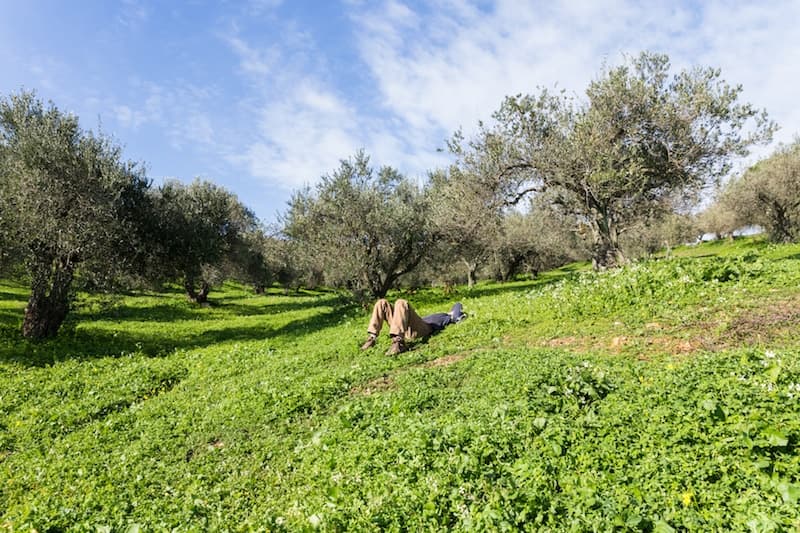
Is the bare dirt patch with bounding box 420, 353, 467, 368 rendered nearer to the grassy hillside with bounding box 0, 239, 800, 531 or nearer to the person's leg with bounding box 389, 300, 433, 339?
the grassy hillside with bounding box 0, 239, 800, 531

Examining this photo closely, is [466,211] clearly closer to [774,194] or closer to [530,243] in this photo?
[530,243]

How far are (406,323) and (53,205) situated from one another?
1568cm

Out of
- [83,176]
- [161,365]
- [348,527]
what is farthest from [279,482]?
[83,176]

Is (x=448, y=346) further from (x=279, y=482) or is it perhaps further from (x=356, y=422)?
(x=279, y=482)

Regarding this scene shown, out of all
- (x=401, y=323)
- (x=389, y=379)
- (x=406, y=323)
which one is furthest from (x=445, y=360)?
(x=406, y=323)

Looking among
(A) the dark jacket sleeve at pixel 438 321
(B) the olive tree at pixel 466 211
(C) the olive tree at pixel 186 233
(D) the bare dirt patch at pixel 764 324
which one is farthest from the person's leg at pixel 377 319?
(C) the olive tree at pixel 186 233

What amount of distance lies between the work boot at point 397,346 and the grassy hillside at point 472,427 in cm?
41

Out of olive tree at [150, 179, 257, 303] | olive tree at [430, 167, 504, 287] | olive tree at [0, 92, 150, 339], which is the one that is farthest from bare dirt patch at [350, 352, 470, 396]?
olive tree at [150, 179, 257, 303]

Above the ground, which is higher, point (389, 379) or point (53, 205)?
point (53, 205)

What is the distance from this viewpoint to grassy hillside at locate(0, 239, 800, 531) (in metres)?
5.06

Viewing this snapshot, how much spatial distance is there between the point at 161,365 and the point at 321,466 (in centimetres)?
1157

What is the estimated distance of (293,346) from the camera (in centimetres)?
1822

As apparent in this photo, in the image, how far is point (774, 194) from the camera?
43.5 metres

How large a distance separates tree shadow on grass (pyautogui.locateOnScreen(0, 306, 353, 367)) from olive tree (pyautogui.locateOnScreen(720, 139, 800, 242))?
44.0 m
